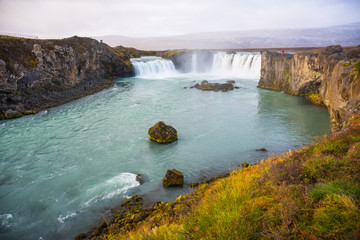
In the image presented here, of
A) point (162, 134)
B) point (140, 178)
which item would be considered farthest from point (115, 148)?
point (140, 178)

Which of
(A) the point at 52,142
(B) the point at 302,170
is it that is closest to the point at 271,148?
(B) the point at 302,170

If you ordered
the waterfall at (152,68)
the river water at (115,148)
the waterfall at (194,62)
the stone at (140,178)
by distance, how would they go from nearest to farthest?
the river water at (115,148)
the stone at (140,178)
the waterfall at (152,68)
the waterfall at (194,62)

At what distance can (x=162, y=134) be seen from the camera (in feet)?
51.6

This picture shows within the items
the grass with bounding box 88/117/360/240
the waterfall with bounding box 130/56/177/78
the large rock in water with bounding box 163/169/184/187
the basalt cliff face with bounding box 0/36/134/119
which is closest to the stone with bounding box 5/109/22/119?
the basalt cliff face with bounding box 0/36/134/119

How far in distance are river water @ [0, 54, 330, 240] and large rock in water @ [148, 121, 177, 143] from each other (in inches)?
25.7

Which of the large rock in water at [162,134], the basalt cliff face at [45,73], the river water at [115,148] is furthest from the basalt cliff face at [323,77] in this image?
the basalt cliff face at [45,73]

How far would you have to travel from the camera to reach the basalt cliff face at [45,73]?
80.7 feet

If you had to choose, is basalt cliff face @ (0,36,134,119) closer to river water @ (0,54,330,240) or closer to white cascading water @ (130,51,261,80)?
river water @ (0,54,330,240)

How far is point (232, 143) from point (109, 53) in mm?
40271

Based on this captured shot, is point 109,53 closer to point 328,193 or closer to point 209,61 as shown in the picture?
point 209,61

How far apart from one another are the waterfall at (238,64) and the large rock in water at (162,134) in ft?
115

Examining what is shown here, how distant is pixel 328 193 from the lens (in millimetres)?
4074

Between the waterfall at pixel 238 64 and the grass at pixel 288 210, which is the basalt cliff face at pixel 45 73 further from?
the waterfall at pixel 238 64

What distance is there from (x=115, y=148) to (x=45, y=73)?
74.8 ft
